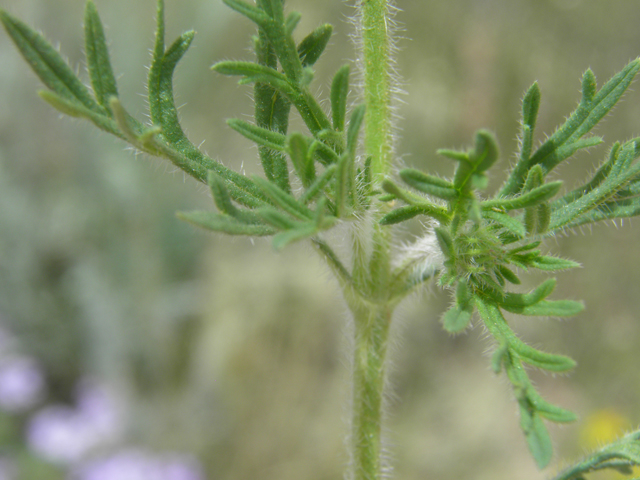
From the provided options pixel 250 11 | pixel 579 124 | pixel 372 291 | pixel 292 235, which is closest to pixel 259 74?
pixel 250 11

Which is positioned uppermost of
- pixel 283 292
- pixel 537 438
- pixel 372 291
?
pixel 283 292

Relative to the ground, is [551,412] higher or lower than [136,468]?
lower

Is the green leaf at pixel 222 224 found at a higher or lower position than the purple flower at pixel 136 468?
lower

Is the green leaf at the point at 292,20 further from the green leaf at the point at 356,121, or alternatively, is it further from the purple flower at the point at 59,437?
the purple flower at the point at 59,437

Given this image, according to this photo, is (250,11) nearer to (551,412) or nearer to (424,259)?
(424,259)

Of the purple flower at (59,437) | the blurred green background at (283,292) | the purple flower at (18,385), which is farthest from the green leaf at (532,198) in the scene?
the purple flower at (18,385)

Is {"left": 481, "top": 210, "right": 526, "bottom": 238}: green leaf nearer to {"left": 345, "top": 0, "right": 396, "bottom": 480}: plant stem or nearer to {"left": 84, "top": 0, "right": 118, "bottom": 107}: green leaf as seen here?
{"left": 345, "top": 0, "right": 396, "bottom": 480}: plant stem
